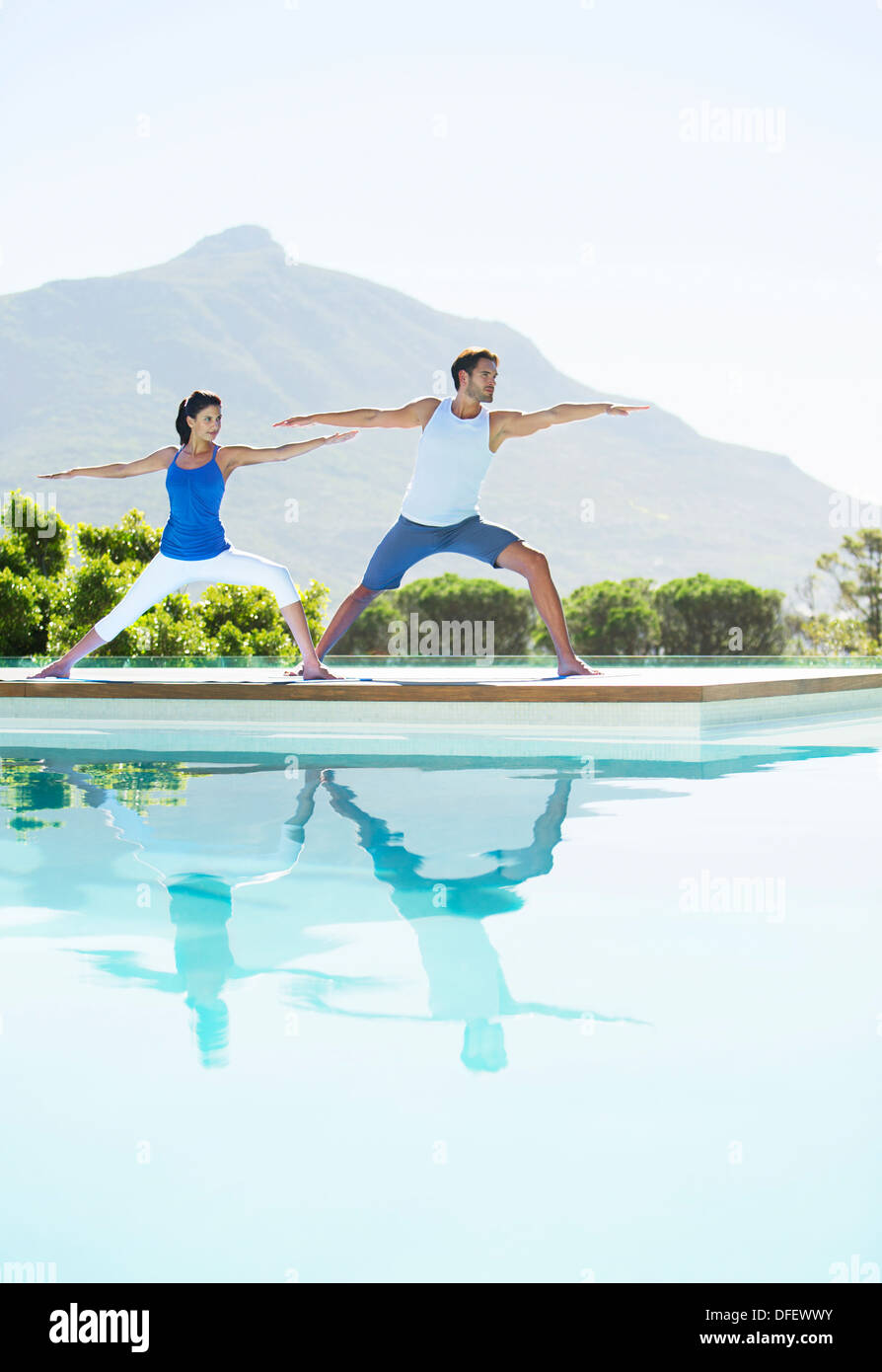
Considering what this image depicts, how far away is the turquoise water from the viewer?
1.65 m

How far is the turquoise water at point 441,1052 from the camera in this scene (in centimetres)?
165

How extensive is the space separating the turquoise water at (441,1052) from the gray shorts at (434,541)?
336 centimetres

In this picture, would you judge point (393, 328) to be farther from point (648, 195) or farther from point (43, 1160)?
point (43, 1160)

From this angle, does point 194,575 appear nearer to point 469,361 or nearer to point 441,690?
point 441,690

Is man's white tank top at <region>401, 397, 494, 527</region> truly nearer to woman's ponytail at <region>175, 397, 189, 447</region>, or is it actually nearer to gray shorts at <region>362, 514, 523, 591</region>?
gray shorts at <region>362, 514, 523, 591</region>

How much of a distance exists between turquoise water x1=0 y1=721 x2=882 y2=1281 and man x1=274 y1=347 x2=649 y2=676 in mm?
3335

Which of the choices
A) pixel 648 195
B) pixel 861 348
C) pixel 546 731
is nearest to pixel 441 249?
pixel 648 195

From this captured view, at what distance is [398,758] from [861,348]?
10151cm

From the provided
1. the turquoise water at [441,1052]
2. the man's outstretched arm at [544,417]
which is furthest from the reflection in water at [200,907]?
the man's outstretched arm at [544,417]

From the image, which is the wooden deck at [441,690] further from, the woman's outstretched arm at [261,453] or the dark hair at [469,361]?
the dark hair at [469,361]

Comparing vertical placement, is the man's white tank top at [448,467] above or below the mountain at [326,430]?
below

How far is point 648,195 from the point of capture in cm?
8638

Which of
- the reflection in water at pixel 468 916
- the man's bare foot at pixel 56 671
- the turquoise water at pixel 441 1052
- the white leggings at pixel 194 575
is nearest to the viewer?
the turquoise water at pixel 441 1052

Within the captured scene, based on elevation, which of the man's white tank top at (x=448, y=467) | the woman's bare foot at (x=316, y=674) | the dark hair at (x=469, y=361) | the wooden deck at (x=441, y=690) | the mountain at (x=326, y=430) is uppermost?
the mountain at (x=326, y=430)
